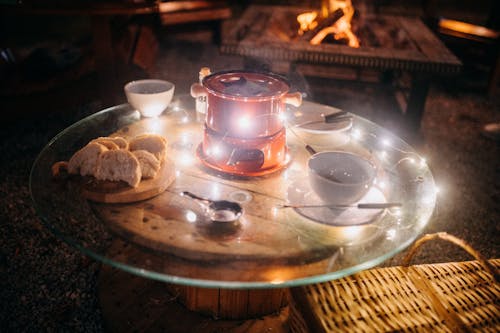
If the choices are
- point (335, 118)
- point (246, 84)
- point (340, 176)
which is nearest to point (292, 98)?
point (246, 84)

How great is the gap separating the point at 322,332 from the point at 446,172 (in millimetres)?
3934

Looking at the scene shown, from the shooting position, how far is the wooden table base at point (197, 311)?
2.59 meters

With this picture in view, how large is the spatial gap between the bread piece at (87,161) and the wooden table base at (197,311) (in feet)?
3.43

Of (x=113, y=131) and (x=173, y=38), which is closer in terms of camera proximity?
(x=113, y=131)

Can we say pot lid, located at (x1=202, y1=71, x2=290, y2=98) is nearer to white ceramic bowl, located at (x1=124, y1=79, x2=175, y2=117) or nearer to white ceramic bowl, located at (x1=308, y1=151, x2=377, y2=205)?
white ceramic bowl, located at (x1=308, y1=151, x2=377, y2=205)

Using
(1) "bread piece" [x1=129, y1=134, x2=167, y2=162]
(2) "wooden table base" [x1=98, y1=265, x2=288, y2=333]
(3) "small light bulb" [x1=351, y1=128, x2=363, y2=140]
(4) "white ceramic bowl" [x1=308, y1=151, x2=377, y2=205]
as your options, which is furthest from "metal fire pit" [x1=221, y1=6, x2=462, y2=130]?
(2) "wooden table base" [x1=98, y1=265, x2=288, y2=333]

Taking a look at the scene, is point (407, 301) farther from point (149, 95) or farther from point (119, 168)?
point (149, 95)

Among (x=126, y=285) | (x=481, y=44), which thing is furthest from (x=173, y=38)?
(x=126, y=285)

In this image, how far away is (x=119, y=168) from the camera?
6.38ft

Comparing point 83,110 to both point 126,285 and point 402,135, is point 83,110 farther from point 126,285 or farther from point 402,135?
point 402,135

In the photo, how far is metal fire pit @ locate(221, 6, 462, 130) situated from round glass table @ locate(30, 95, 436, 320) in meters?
2.14

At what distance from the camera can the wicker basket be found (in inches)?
72.3

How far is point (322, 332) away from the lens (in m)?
1.77

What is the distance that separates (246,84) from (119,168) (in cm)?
77
